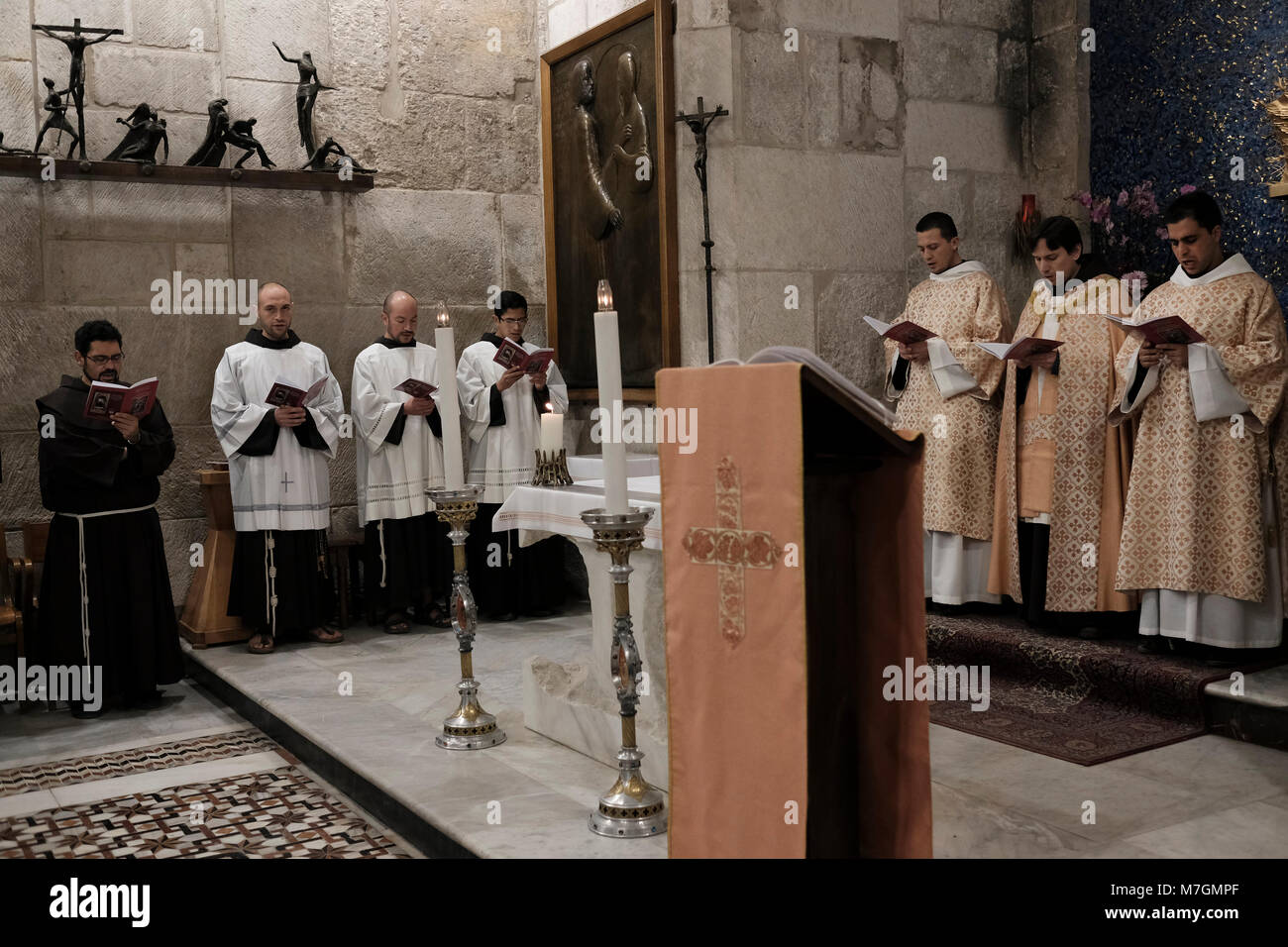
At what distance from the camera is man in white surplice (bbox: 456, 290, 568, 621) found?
7.21 metres

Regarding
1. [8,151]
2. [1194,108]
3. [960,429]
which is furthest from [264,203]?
[1194,108]

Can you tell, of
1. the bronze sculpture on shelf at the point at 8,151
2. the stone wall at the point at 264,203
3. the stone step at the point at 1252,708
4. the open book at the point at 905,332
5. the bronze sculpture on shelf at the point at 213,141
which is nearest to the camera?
the stone step at the point at 1252,708

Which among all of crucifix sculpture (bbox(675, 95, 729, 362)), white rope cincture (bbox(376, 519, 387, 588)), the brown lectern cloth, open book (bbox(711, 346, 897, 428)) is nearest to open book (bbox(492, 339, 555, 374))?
crucifix sculpture (bbox(675, 95, 729, 362))

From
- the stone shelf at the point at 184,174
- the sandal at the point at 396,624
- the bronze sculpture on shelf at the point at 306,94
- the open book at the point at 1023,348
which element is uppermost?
the bronze sculpture on shelf at the point at 306,94

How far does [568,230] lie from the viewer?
7.81 meters

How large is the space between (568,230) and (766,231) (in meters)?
1.64

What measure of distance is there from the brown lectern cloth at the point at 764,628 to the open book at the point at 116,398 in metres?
3.39

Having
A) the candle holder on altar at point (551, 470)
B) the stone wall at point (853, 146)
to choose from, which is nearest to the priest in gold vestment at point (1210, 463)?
the stone wall at point (853, 146)

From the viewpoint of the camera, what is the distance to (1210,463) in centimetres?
479

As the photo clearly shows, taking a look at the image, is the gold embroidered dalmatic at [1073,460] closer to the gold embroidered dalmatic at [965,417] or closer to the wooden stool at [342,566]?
the gold embroidered dalmatic at [965,417]

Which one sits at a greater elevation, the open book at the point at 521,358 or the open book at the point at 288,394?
the open book at the point at 521,358

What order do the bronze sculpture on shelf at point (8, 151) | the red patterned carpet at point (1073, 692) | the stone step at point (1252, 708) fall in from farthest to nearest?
1. the bronze sculpture on shelf at point (8, 151)
2. the red patterned carpet at point (1073, 692)
3. the stone step at point (1252, 708)

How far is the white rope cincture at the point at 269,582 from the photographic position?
21.2 ft

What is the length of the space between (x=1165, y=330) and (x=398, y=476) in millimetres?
4039
